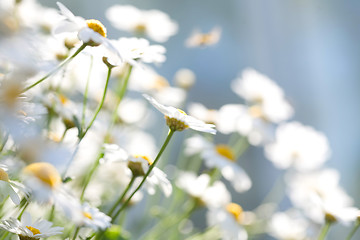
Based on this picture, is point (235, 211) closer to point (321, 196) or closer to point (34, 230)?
point (321, 196)

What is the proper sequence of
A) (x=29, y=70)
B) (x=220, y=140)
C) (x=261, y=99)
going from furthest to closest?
(x=220, y=140), (x=261, y=99), (x=29, y=70)

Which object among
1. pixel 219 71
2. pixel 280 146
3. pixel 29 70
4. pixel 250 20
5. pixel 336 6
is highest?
pixel 336 6

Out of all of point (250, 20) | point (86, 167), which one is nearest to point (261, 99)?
point (86, 167)

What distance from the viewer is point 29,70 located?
0.17 metres

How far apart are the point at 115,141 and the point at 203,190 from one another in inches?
5.4

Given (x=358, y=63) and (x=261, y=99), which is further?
(x=358, y=63)

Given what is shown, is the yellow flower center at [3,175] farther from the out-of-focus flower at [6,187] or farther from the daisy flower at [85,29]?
the daisy flower at [85,29]

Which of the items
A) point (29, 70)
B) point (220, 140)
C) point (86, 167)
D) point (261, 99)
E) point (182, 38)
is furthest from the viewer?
point (182, 38)

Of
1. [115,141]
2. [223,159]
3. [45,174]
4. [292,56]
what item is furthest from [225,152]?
[292,56]

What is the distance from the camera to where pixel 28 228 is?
13.6 inches

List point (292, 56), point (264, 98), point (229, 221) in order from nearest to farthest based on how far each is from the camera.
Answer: point (229, 221) < point (264, 98) < point (292, 56)

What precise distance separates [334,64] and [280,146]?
3.79 feet

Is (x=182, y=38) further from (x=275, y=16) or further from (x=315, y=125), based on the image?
(x=315, y=125)

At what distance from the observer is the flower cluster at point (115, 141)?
281mm
